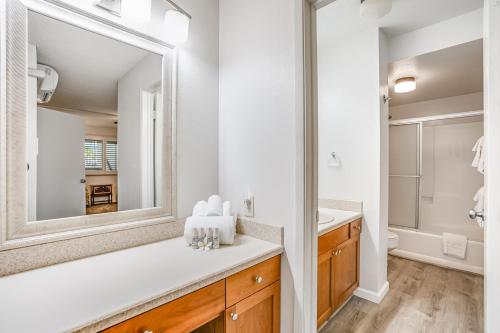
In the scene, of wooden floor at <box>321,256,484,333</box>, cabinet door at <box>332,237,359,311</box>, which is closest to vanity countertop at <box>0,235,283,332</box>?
cabinet door at <box>332,237,359,311</box>

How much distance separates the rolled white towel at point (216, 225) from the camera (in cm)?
120

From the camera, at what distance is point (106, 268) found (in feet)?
3.10

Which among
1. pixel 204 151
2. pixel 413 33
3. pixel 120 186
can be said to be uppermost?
pixel 413 33

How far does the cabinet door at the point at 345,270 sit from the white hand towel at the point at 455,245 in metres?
1.59

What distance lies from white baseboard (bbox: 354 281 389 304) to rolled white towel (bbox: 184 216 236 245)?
66.7 inches

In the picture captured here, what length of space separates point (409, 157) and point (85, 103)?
13.3 feet

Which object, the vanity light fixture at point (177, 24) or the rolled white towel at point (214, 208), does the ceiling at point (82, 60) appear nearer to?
the vanity light fixture at point (177, 24)

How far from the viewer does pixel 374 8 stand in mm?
1693

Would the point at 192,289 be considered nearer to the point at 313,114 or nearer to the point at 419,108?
the point at 313,114

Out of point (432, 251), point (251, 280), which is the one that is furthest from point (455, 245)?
point (251, 280)

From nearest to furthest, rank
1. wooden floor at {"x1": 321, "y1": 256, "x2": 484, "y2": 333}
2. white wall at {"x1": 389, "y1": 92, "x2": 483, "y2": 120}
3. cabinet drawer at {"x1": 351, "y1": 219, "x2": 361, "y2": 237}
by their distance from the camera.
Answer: wooden floor at {"x1": 321, "y1": 256, "x2": 484, "y2": 333}, cabinet drawer at {"x1": 351, "y1": 219, "x2": 361, "y2": 237}, white wall at {"x1": 389, "y1": 92, "x2": 483, "y2": 120}

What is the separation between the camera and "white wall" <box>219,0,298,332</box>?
1.22 metres

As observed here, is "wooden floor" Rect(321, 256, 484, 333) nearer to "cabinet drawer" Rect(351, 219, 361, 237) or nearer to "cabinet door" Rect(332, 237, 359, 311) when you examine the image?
"cabinet door" Rect(332, 237, 359, 311)

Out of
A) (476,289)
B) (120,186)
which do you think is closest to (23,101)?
(120,186)
